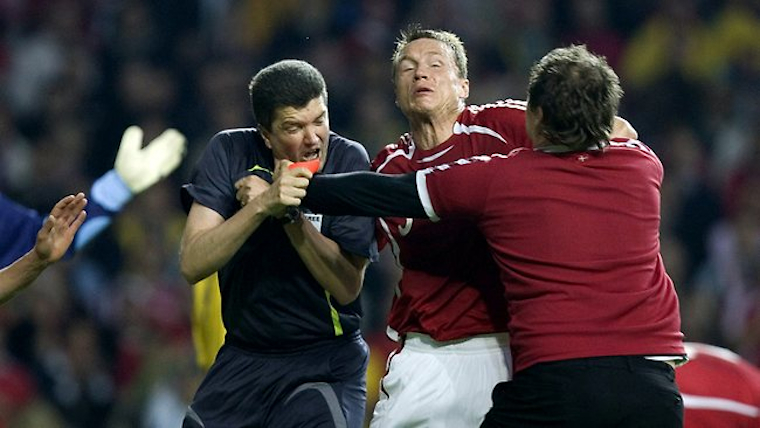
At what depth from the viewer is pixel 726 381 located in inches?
194

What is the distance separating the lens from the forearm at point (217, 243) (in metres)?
4.01

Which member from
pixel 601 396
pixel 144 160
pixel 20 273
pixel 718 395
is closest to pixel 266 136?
pixel 20 273

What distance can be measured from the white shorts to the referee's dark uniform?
23 centimetres

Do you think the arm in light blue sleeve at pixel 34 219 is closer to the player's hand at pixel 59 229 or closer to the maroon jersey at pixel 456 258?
the player's hand at pixel 59 229

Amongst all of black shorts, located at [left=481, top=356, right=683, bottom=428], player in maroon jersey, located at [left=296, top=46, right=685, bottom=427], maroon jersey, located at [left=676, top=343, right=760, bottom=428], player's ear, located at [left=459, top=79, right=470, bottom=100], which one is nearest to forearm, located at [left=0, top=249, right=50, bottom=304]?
player in maroon jersey, located at [left=296, top=46, right=685, bottom=427]

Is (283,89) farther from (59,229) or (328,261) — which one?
(59,229)

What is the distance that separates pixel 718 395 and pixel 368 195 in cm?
176

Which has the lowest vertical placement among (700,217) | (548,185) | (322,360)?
(700,217)

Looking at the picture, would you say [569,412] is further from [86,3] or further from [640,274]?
[86,3]

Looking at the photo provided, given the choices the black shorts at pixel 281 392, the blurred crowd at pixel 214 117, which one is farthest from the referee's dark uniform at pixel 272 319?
the blurred crowd at pixel 214 117

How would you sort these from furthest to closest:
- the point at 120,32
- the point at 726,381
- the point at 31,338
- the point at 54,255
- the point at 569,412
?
1. the point at 120,32
2. the point at 31,338
3. the point at 726,381
4. the point at 54,255
5. the point at 569,412

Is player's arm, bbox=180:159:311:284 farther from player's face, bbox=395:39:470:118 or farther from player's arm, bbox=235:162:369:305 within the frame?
player's face, bbox=395:39:470:118

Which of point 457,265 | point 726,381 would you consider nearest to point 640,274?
point 457,265

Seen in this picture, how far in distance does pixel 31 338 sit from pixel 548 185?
569 cm
